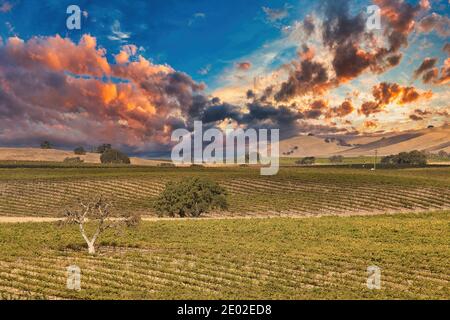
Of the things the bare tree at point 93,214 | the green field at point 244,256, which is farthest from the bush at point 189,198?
the bare tree at point 93,214

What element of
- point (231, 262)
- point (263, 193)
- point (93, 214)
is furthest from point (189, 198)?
point (231, 262)

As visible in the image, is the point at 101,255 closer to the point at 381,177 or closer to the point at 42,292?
the point at 42,292

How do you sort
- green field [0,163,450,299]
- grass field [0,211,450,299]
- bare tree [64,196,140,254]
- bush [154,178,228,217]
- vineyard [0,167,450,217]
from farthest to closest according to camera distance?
vineyard [0,167,450,217]
bush [154,178,228,217]
bare tree [64,196,140,254]
green field [0,163,450,299]
grass field [0,211,450,299]

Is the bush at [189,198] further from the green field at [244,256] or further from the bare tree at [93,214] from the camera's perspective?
the bare tree at [93,214]

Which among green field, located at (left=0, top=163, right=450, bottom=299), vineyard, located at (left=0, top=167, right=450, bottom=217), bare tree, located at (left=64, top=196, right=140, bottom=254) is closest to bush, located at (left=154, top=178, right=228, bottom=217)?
green field, located at (left=0, top=163, right=450, bottom=299)

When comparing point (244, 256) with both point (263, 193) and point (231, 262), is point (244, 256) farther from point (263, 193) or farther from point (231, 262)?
A: point (263, 193)

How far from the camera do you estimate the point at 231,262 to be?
3359 centimetres

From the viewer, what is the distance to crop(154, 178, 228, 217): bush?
73812 millimetres

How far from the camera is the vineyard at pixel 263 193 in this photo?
84.3m

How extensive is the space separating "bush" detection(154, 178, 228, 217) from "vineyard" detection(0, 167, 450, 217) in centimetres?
779

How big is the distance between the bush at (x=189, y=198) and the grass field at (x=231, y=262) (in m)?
16.9

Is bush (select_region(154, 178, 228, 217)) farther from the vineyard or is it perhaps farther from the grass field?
the grass field
